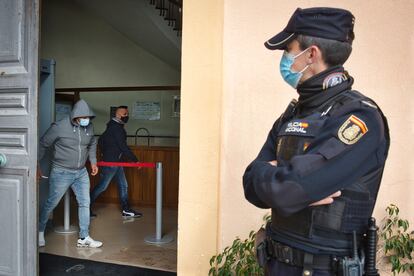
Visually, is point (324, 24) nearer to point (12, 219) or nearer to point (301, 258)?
point (301, 258)

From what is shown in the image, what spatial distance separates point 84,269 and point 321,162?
8.85 feet

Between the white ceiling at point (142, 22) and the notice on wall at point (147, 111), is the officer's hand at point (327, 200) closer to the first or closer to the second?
the white ceiling at point (142, 22)

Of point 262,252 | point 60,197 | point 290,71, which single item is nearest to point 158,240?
point 60,197

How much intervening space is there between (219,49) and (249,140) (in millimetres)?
621

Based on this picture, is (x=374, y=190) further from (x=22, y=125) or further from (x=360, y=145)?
(x=22, y=125)

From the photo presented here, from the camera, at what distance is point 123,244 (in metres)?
3.89

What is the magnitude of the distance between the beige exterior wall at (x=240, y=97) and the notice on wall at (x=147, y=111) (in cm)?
458

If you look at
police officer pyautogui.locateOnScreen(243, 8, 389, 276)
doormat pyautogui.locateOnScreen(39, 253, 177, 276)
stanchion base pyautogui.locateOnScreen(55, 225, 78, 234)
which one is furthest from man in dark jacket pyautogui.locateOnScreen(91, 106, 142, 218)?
police officer pyautogui.locateOnScreen(243, 8, 389, 276)

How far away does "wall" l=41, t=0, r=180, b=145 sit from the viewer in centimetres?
716

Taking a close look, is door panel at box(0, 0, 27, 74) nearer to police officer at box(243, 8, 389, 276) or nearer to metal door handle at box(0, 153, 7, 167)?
metal door handle at box(0, 153, 7, 167)

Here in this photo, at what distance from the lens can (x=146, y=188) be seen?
5.79 metres

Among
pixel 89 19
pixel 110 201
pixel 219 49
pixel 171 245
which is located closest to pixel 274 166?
pixel 219 49

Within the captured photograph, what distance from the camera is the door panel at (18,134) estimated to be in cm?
261

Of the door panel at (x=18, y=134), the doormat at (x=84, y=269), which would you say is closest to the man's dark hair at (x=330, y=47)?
the door panel at (x=18, y=134)
